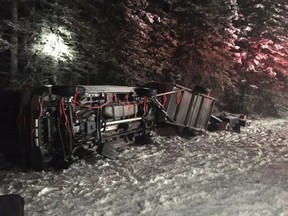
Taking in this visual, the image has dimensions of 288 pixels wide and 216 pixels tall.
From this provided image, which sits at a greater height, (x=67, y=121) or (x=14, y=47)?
(x=14, y=47)

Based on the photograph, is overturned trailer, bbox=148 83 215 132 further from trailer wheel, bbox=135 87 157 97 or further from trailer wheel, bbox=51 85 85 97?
trailer wheel, bbox=51 85 85 97

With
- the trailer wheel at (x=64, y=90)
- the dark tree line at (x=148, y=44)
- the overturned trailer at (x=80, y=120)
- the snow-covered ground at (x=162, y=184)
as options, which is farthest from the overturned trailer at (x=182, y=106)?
the trailer wheel at (x=64, y=90)

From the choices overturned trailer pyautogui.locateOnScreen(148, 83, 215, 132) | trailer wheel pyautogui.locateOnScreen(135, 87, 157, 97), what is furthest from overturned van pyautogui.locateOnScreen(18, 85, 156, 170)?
overturned trailer pyautogui.locateOnScreen(148, 83, 215, 132)

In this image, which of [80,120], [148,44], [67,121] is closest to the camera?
[67,121]

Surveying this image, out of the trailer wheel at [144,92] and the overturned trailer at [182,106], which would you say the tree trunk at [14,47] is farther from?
the overturned trailer at [182,106]

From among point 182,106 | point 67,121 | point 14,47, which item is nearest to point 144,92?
point 182,106

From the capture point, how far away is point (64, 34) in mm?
8891

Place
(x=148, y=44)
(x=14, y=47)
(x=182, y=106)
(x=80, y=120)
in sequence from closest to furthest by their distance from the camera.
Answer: (x=80, y=120) → (x=14, y=47) → (x=182, y=106) → (x=148, y=44)

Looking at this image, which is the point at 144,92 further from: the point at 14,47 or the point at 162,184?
the point at 14,47

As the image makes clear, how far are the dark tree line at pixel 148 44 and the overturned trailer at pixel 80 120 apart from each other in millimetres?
2783

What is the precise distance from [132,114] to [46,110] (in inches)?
99.3

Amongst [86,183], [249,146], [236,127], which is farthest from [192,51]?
[86,183]

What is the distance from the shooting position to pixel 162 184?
199 inches

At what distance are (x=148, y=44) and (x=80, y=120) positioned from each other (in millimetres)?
6885
